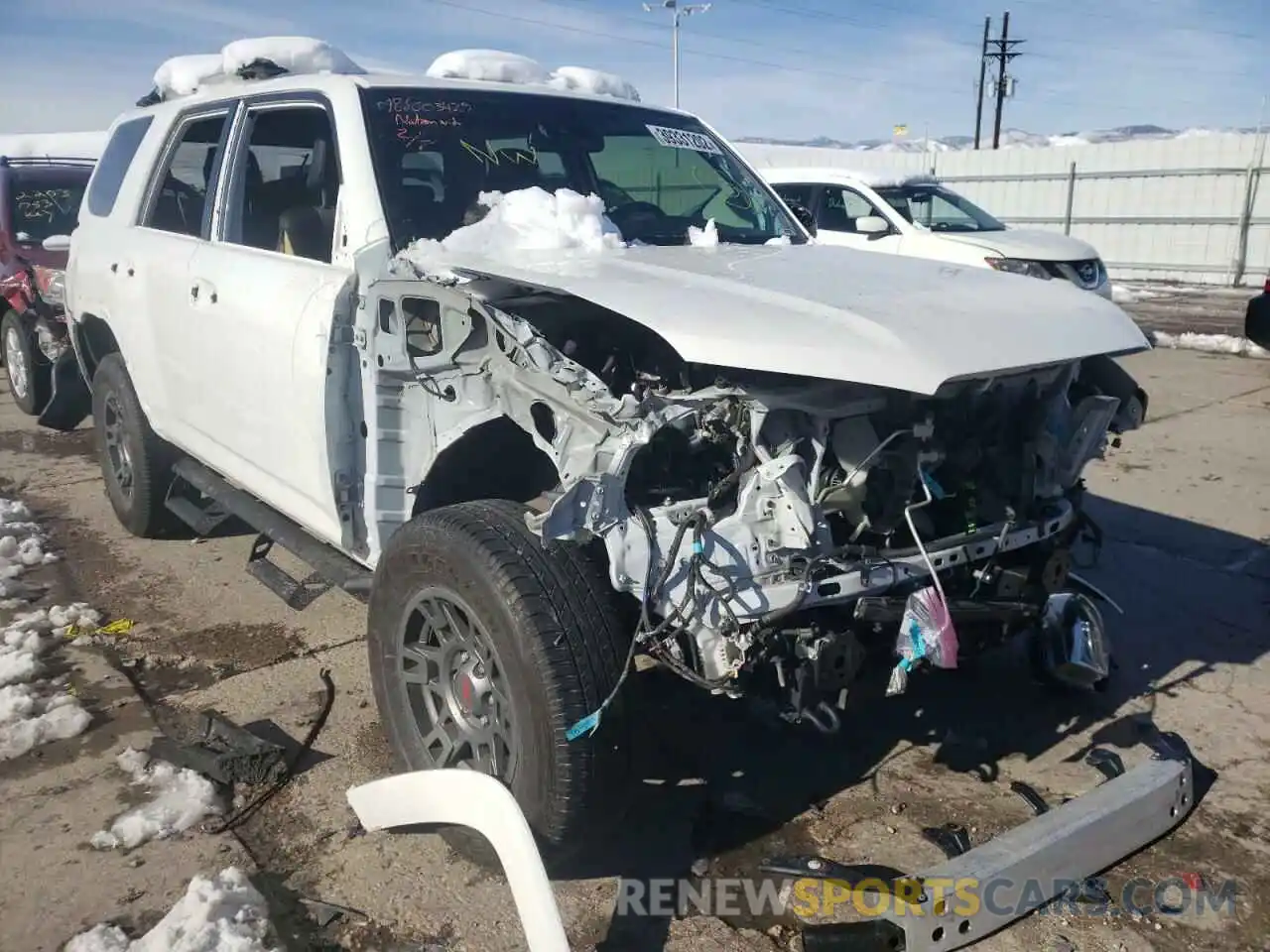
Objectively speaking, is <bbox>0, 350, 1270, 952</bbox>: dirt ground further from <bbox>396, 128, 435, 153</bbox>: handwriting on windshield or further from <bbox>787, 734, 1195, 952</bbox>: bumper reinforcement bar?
<bbox>396, 128, 435, 153</bbox>: handwriting on windshield

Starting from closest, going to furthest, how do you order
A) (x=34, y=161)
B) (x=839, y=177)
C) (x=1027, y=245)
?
1. (x=34, y=161)
2. (x=1027, y=245)
3. (x=839, y=177)

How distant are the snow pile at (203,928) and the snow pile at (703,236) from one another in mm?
2494

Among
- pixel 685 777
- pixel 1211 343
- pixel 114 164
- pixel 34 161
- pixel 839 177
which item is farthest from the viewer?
pixel 1211 343

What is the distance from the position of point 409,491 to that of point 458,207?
40.2 inches

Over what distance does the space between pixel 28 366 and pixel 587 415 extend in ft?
24.9

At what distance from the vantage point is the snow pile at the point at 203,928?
7.99ft

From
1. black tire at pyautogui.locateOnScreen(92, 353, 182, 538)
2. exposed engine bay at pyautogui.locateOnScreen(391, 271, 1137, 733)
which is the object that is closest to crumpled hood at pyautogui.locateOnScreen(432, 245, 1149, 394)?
exposed engine bay at pyautogui.locateOnScreen(391, 271, 1137, 733)

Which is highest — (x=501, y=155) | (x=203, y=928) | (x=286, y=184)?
(x=501, y=155)

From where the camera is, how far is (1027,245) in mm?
11375

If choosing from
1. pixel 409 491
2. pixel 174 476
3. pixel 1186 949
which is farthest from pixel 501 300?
pixel 174 476

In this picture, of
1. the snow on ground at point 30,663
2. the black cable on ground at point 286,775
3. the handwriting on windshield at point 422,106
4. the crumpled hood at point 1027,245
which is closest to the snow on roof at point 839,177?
the crumpled hood at point 1027,245

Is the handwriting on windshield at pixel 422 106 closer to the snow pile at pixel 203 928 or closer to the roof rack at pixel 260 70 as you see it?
the roof rack at pixel 260 70

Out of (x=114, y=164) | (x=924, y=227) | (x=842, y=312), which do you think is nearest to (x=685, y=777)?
(x=842, y=312)

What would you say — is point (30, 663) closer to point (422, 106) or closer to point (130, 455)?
point (130, 455)
